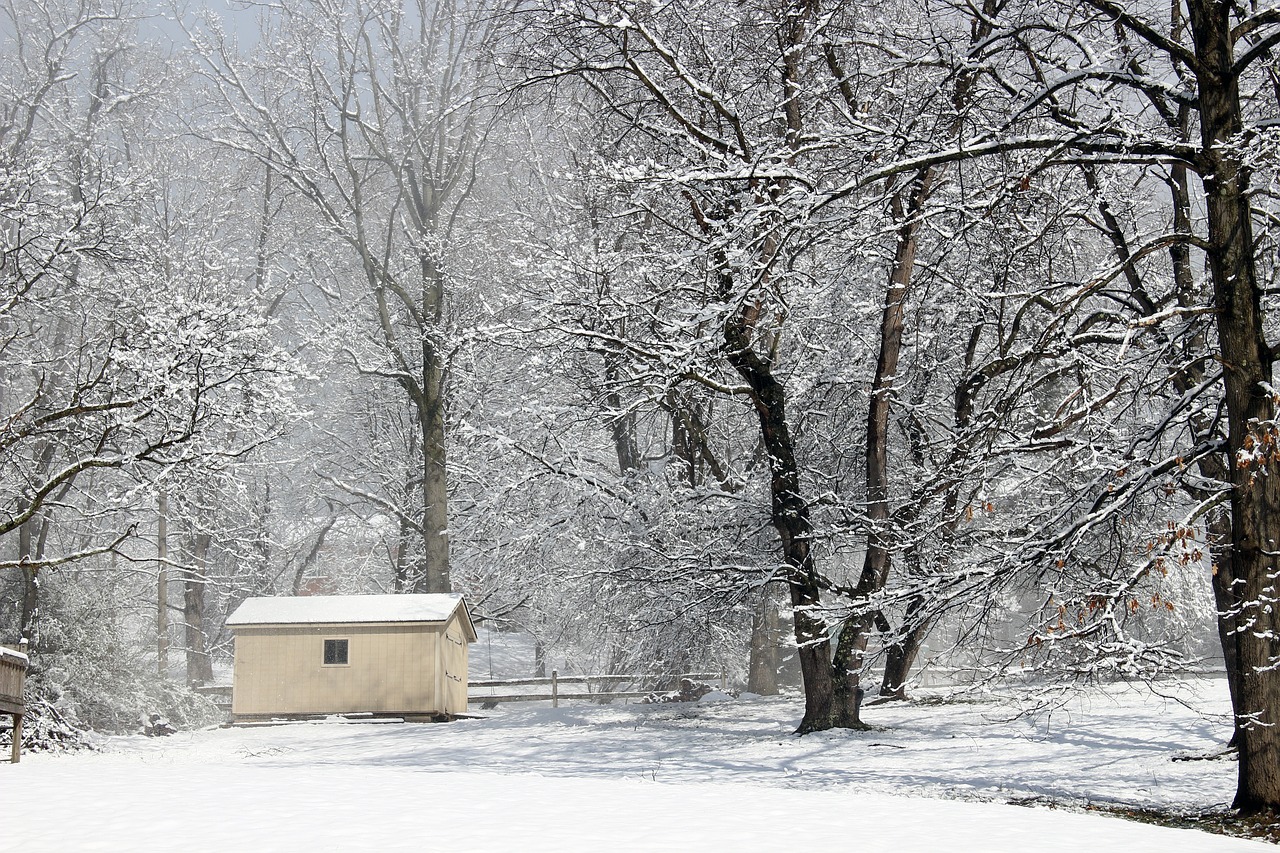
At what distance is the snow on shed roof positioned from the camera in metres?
23.3

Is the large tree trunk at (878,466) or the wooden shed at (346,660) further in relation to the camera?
the wooden shed at (346,660)

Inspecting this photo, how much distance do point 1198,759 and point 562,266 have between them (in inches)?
414

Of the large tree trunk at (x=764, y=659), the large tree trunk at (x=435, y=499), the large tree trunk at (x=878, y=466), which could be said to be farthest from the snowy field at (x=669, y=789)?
the large tree trunk at (x=764, y=659)

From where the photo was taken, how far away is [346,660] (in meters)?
23.4

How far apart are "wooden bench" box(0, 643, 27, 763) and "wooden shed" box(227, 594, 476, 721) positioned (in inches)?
446

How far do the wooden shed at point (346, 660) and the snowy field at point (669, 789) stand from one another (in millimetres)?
4844

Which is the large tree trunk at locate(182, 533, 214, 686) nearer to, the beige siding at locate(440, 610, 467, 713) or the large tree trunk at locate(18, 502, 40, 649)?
the beige siding at locate(440, 610, 467, 713)

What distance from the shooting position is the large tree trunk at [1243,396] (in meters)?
8.08

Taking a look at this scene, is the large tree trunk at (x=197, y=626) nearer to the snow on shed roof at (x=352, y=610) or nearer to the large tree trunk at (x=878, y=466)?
the snow on shed roof at (x=352, y=610)

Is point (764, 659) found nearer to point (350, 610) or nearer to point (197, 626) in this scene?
point (350, 610)

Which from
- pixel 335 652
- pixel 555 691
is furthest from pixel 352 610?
pixel 555 691

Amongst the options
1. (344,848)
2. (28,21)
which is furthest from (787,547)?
(28,21)

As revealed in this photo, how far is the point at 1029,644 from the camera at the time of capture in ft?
26.2

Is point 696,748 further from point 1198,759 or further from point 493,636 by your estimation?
point 493,636
